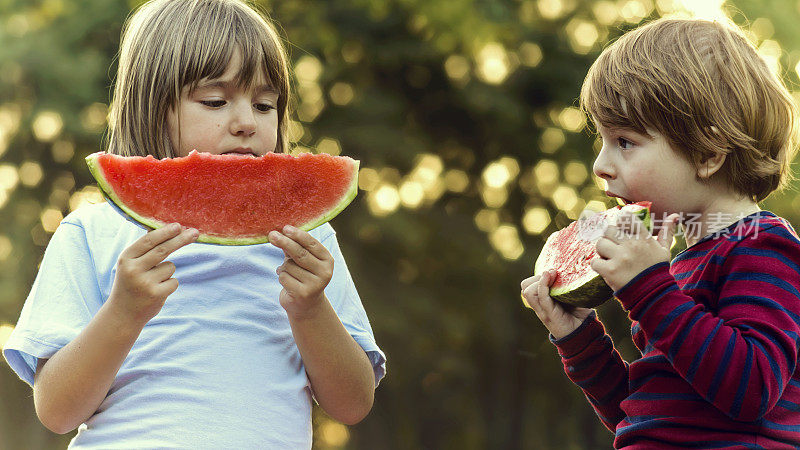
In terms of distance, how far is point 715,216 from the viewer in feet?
8.26

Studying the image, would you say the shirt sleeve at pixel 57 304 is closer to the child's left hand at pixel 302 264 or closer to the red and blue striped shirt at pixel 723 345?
the child's left hand at pixel 302 264

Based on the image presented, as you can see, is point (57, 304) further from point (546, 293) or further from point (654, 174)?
point (654, 174)

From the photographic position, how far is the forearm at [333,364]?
251 centimetres

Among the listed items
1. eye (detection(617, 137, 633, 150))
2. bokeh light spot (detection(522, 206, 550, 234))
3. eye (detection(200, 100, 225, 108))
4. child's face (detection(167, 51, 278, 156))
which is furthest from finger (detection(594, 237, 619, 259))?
bokeh light spot (detection(522, 206, 550, 234))

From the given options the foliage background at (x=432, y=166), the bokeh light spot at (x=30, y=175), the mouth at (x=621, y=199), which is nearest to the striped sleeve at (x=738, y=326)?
the mouth at (x=621, y=199)

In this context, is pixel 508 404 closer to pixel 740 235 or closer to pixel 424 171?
pixel 424 171

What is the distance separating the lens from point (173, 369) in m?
2.48

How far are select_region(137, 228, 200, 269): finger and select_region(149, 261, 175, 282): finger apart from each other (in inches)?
1.1

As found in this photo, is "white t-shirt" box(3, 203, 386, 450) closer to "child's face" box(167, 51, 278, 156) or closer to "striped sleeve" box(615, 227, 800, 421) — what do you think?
"child's face" box(167, 51, 278, 156)

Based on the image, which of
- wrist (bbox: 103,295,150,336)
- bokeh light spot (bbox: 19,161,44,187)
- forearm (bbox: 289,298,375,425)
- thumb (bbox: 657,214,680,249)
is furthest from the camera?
bokeh light spot (bbox: 19,161,44,187)

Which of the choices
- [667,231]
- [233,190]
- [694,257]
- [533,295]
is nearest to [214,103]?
Result: [233,190]

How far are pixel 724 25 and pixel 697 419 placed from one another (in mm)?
1229

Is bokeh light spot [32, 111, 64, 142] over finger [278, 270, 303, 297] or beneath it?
beneath

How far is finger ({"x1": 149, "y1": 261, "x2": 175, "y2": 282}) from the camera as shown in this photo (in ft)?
7.41
